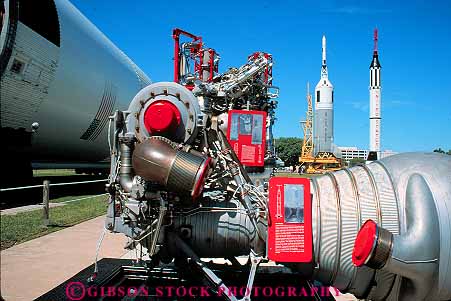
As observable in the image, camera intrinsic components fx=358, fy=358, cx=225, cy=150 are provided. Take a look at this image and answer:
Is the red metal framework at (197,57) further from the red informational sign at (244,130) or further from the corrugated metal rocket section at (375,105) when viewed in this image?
the corrugated metal rocket section at (375,105)

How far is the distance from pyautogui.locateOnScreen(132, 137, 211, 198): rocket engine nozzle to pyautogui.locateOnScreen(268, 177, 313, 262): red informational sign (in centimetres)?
62

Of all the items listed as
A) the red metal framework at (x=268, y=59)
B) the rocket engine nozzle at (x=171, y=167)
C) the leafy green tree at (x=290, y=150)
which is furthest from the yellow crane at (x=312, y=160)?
the rocket engine nozzle at (x=171, y=167)

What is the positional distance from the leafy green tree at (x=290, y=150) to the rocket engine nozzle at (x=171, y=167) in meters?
70.8

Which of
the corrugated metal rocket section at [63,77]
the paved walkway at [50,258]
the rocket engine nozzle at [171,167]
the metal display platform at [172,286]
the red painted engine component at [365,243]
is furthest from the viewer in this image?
the corrugated metal rocket section at [63,77]

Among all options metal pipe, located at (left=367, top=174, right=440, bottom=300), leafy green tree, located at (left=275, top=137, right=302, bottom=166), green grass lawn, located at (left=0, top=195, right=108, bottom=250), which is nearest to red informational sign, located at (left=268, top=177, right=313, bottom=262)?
metal pipe, located at (left=367, top=174, right=440, bottom=300)

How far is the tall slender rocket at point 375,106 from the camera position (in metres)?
47.2

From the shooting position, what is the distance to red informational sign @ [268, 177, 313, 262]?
2693mm

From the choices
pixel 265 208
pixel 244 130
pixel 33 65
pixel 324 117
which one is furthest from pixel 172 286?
pixel 324 117

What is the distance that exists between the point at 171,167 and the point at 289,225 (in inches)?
39.1

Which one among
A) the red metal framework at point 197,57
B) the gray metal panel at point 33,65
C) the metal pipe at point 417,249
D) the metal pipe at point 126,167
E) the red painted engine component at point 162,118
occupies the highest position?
the red metal framework at point 197,57

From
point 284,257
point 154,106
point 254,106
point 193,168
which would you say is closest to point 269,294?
point 284,257

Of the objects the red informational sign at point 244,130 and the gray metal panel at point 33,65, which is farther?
the gray metal panel at point 33,65

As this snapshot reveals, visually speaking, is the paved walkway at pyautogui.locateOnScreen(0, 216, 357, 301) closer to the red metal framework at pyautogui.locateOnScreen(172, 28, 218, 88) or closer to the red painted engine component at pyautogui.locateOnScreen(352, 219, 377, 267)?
the red painted engine component at pyautogui.locateOnScreen(352, 219, 377, 267)

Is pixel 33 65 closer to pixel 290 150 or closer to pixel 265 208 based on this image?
pixel 265 208
